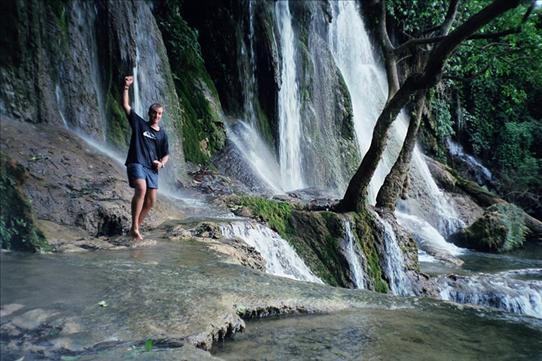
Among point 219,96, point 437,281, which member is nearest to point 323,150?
point 219,96

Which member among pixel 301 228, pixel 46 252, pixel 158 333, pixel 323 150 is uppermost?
pixel 323 150

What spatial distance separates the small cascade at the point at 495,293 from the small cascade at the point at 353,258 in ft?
5.30

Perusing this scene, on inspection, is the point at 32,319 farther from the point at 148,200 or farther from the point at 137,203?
the point at 148,200

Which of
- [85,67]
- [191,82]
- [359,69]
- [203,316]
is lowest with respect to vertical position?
[203,316]

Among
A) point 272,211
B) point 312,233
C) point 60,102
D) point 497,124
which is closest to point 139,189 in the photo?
point 60,102

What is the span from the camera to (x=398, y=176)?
1094 cm

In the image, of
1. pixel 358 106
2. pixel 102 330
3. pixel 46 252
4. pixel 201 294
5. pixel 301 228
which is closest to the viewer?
pixel 102 330

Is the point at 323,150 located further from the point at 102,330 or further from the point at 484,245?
the point at 102,330

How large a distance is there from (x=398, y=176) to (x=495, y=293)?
3.06 metres

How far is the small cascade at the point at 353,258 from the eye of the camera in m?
8.41

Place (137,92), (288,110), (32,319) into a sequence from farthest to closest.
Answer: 1. (288,110)
2. (137,92)
3. (32,319)

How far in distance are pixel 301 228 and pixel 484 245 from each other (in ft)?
28.5

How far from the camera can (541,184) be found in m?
22.8

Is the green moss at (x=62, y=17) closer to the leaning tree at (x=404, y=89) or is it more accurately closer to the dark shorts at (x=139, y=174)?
the dark shorts at (x=139, y=174)
